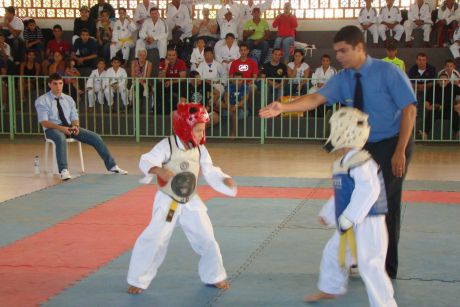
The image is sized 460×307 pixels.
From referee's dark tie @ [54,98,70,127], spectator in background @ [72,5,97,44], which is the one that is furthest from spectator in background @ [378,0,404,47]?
referee's dark tie @ [54,98,70,127]

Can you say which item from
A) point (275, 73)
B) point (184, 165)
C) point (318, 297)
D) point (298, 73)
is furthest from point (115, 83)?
point (318, 297)

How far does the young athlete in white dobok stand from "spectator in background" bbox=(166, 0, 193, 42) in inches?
515

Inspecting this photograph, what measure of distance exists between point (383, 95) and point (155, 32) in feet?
39.2

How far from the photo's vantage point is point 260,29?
16.9 meters

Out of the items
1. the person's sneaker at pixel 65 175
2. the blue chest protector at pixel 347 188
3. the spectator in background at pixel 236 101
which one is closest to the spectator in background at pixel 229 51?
the spectator in background at pixel 236 101

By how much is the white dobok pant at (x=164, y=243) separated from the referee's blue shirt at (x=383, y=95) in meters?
1.37

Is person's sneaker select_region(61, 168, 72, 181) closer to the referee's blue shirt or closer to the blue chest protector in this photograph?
the referee's blue shirt

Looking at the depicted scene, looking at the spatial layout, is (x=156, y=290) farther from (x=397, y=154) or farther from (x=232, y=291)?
(x=397, y=154)

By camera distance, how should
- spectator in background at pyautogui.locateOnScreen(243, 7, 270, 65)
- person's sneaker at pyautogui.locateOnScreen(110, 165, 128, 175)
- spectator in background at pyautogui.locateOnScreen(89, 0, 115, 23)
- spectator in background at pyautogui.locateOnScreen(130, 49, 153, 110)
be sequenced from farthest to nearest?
spectator in background at pyautogui.locateOnScreen(89, 0, 115, 23) → spectator in background at pyautogui.locateOnScreen(243, 7, 270, 65) → spectator in background at pyautogui.locateOnScreen(130, 49, 153, 110) → person's sneaker at pyautogui.locateOnScreen(110, 165, 128, 175)

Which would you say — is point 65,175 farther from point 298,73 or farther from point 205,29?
point 205,29

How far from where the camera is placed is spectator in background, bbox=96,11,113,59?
1720 cm

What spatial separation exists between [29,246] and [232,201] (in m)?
2.73

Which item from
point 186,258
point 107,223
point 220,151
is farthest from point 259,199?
point 220,151

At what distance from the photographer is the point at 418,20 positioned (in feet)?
54.6
